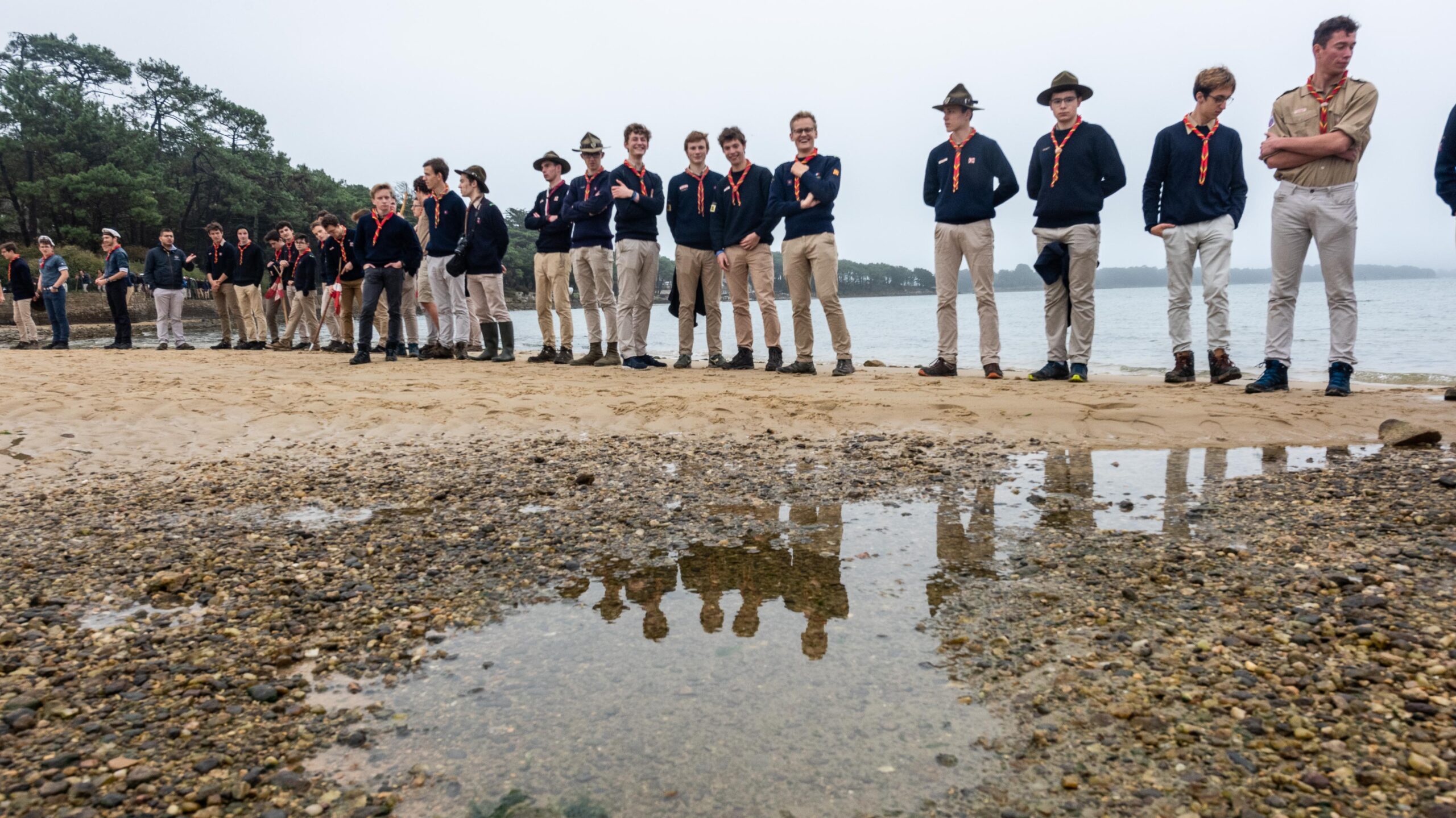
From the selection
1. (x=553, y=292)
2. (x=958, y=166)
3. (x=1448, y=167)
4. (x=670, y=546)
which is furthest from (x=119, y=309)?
(x=1448, y=167)

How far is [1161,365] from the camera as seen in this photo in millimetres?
10430

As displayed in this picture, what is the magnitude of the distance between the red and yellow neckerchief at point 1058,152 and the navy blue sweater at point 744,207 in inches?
102

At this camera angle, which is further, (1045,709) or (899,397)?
(899,397)

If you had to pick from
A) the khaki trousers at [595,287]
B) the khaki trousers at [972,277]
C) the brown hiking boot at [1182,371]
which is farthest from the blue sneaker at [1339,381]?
the khaki trousers at [595,287]

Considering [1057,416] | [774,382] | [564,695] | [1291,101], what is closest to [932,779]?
[564,695]

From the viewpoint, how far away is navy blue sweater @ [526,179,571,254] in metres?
9.56

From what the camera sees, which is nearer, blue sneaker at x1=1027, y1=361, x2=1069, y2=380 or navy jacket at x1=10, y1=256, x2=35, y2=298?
blue sneaker at x1=1027, y1=361, x2=1069, y2=380

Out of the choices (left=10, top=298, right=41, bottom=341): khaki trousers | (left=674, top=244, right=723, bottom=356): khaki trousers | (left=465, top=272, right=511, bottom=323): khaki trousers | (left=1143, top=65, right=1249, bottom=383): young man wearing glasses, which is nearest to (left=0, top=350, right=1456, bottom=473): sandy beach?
(left=1143, top=65, right=1249, bottom=383): young man wearing glasses

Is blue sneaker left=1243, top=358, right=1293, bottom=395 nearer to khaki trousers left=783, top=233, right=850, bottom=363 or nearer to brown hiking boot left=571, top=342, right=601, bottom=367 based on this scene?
khaki trousers left=783, top=233, right=850, bottom=363

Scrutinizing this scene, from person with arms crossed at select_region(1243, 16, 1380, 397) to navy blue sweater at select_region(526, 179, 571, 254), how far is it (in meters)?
6.60

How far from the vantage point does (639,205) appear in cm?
884

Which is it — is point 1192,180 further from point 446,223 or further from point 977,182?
point 446,223

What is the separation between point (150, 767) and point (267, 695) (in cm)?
33

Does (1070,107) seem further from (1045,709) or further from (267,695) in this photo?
(267,695)
